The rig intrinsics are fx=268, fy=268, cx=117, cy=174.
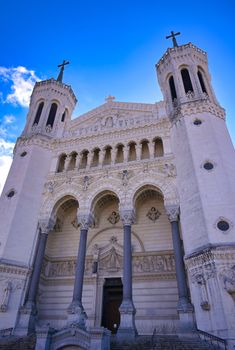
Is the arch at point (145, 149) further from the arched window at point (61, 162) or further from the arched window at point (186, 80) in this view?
the arched window at point (61, 162)

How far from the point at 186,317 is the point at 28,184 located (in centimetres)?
1144

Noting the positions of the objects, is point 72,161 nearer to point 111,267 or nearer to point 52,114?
point 52,114

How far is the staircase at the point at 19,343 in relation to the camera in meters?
10.2

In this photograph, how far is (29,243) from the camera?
1487cm

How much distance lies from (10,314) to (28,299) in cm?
102

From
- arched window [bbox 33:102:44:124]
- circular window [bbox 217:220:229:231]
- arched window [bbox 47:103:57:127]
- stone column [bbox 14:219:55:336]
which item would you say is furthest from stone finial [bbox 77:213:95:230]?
arched window [bbox 33:102:44:124]

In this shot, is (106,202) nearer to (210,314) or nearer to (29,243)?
(29,243)

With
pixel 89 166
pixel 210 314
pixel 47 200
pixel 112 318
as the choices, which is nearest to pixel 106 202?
pixel 89 166

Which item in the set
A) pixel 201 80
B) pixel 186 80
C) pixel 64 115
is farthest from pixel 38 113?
pixel 201 80

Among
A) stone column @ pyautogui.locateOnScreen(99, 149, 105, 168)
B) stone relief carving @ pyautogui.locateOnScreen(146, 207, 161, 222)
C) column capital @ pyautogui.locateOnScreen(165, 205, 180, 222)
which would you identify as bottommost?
column capital @ pyautogui.locateOnScreen(165, 205, 180, 222)

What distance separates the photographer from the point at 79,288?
12906 mm

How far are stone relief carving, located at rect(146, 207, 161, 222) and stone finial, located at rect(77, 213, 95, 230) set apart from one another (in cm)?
374

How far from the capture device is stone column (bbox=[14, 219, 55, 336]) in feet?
40.7

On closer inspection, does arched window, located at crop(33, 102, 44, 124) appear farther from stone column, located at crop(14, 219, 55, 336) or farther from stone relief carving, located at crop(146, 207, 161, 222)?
stone relief carving, located at crop(146, 207, 161, 222)
